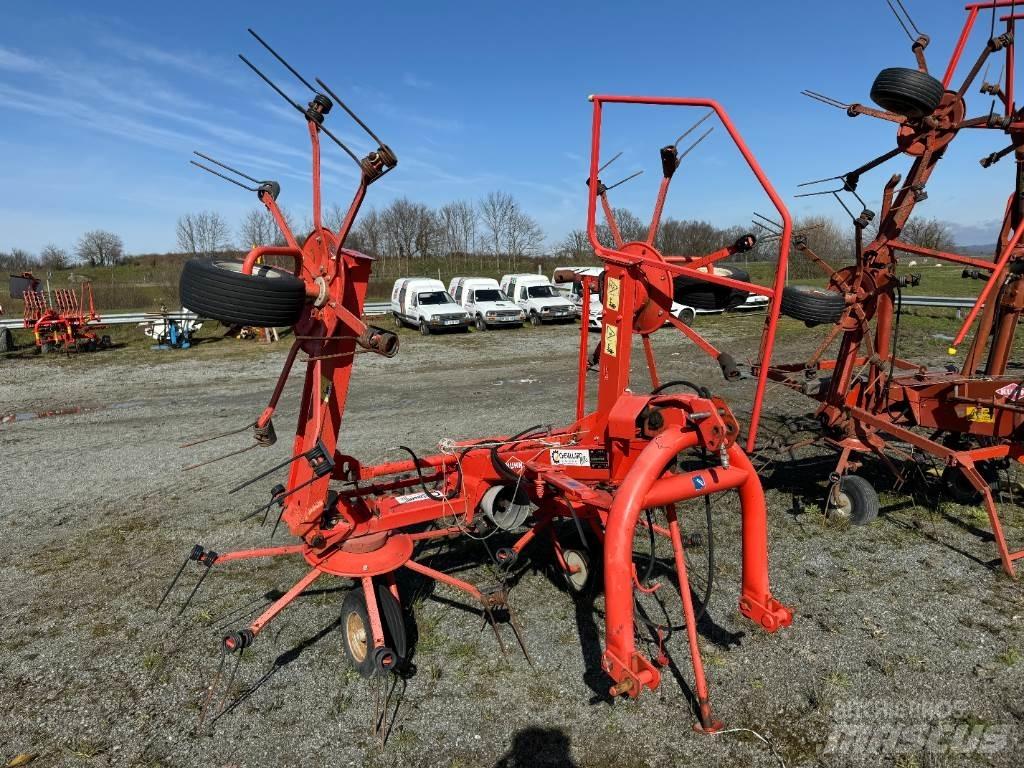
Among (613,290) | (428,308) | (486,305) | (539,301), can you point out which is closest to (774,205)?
(613,290)

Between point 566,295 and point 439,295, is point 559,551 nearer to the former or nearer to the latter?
point 439,295

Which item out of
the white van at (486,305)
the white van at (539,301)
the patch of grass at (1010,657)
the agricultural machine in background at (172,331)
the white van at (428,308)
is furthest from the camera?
the white van at (539,301)

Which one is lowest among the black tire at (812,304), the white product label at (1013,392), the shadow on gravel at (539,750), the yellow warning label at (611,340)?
the shadow on gravel at (539,750)

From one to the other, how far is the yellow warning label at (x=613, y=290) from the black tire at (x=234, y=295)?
2115 millimetres

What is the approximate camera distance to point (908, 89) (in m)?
4.81

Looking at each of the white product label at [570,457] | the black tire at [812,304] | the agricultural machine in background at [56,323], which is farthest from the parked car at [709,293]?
the agricultural machine in background at [56,323]

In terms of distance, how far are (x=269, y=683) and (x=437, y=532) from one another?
1434 millimetres

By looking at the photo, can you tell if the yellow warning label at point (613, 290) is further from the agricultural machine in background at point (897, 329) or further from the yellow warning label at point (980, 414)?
the yellow warning label at point (980, 414)

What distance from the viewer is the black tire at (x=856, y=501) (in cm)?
605

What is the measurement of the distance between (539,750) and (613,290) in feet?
9.41

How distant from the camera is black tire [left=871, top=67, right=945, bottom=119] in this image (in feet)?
15.8

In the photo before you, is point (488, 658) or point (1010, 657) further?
point (488, 658)

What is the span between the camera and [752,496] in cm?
352

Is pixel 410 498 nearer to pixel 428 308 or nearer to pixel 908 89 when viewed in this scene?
pixel 908 89
